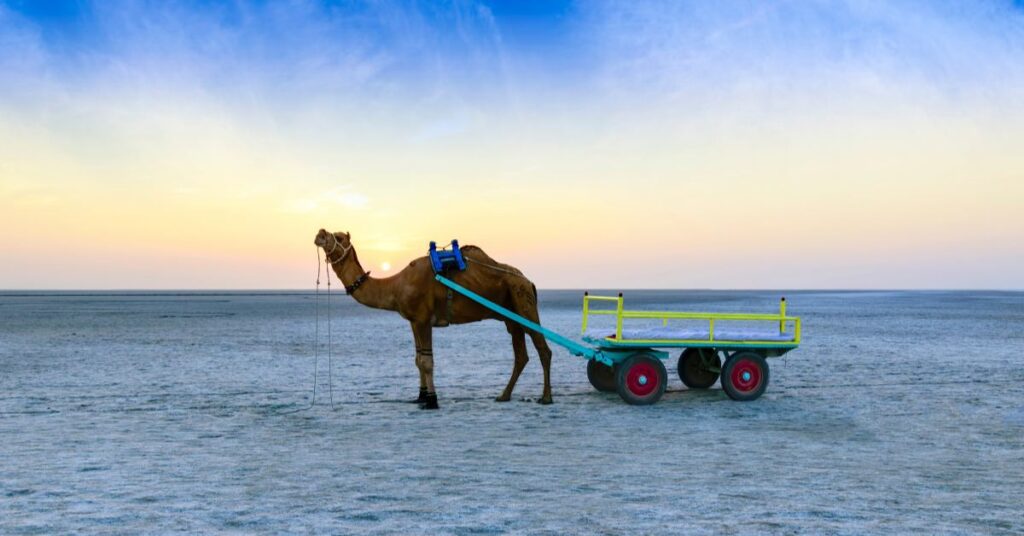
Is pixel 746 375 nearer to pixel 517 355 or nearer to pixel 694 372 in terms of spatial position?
pixel 694 372

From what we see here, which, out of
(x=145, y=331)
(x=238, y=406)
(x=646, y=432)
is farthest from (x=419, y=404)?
(x=145, y=331)

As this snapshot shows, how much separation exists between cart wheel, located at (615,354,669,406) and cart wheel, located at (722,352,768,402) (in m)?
1.02

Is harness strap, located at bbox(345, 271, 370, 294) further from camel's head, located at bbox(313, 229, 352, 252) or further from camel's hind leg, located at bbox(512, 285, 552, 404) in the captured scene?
camel's hind leg, located at bbox(512, 285, 552, 404)

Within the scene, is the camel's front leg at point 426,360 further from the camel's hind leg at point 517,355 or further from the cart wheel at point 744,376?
the cart wheel at point 744,376

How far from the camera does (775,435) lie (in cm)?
891

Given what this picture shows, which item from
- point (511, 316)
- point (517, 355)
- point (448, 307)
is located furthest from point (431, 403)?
point (511, 316)

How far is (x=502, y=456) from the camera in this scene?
304 inches

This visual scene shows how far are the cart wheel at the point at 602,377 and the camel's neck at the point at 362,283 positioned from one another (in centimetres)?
330

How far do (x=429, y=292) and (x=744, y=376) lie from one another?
15.5 ft

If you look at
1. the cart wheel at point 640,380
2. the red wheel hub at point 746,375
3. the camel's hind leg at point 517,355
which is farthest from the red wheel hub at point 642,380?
the camel's hind leg at point 517,355

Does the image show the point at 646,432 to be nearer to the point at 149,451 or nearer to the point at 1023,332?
the point at 149,451

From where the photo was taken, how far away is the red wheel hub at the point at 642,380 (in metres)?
10.9

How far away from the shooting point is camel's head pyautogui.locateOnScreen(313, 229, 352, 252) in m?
11.0

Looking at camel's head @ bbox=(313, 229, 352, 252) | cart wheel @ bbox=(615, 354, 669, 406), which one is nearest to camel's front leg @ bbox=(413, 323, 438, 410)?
camel's head @ bbox=(313, 229, 352, 252)
